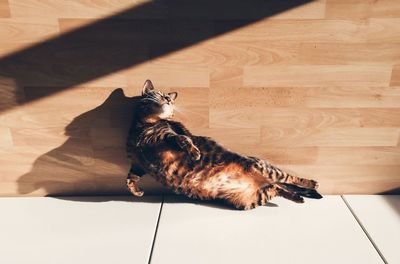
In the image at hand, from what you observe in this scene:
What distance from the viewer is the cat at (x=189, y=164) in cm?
108

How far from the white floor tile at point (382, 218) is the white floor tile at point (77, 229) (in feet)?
2.45

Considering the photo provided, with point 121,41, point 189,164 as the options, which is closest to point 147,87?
point 121,41

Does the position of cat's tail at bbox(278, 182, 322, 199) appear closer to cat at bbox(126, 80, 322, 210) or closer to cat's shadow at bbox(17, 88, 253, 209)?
cat at bbox(126, 80, 322, 210)

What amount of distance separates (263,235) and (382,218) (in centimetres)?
46

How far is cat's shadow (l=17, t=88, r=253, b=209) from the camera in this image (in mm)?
1192

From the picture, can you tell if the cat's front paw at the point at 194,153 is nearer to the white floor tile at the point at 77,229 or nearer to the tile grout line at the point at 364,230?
the white floor tile at the point at 77,229

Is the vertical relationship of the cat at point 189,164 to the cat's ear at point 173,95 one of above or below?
below

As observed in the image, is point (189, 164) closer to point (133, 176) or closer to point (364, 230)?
point (133, 176)

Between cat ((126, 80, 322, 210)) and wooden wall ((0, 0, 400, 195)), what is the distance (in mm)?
89

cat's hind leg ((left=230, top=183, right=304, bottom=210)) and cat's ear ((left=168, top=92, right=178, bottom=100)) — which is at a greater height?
cat's ear ((left=168, top=92, right=178, bottom=100))

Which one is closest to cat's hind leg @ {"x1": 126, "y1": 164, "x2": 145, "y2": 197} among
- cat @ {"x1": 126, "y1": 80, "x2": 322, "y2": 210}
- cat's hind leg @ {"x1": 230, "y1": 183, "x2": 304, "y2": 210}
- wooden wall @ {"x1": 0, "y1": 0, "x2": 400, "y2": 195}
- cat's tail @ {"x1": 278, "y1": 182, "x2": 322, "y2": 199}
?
cat @ {"x1": 126, "y1": 80, "x2": 322, "y2": 210}

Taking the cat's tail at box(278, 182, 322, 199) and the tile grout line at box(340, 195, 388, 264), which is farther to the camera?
the cat's tail at box(278, 182, 322, 199)

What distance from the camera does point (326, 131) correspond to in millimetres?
1215

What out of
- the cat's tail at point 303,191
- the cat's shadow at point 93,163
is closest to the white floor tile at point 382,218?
the cat's tail at point 303,191
